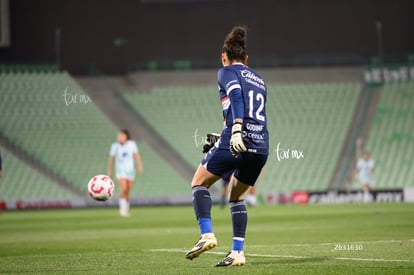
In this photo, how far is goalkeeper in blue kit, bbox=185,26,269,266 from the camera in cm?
1015

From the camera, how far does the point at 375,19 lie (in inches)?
1656

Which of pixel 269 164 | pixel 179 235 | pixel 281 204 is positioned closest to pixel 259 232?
pixel 179 235

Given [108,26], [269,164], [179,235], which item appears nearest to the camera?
[179,235]

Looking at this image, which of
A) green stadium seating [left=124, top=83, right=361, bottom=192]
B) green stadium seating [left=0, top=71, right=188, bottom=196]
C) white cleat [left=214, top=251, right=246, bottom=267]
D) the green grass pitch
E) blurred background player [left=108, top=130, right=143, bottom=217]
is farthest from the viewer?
green stadium seating [left=124, top=83, right=361, bottom=192]

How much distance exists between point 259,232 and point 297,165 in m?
21.4

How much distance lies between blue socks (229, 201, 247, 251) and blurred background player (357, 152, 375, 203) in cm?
2352

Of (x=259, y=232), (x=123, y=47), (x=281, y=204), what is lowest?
(x=281, y=204)

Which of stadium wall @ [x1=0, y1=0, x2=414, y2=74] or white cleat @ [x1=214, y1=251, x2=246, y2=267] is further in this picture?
stadium wall @ [x1=0, y1=0, x2=414, y2=74]

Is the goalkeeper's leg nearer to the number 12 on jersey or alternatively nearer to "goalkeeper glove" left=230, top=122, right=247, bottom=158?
"goalkeeper glove" left=230, top=122, right=247, bottom=158

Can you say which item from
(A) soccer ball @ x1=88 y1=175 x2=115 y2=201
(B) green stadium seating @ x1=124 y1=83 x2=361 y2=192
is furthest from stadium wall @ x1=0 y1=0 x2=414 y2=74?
(A) soccer ball @ x1=88 y1=175 x2=115 y2=201

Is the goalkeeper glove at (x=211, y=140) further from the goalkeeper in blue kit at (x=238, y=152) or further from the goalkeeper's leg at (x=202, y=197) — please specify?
the goalkeeper's leg at (x=202, y=197)

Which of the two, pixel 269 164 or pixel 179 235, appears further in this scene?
pixel 269 164

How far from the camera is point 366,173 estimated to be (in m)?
34.2

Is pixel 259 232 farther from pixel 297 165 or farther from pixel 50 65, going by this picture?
pixel 50 65
